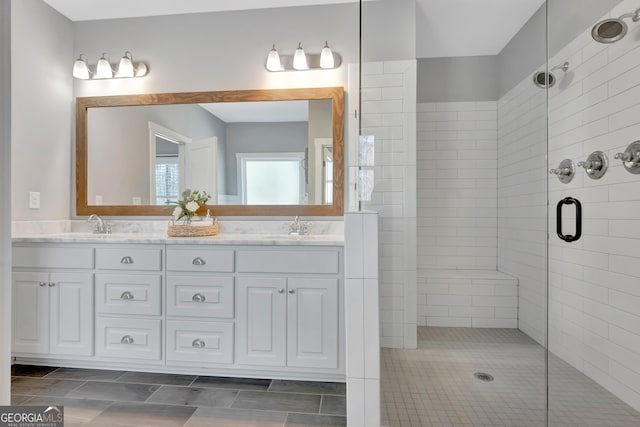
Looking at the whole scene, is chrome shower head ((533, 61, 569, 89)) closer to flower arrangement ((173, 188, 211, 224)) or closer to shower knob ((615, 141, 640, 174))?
shower knob ((615, 141, 640, 174))

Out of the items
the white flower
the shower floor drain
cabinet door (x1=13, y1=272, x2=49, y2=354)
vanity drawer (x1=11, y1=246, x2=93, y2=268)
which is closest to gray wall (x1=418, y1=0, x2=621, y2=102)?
the shower floor drain

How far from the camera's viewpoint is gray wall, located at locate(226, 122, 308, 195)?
232 centimetres

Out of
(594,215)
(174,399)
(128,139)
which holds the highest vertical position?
(128,139)

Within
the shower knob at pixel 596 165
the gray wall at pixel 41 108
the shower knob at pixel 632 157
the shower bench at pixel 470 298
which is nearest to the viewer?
the shower knob at pixel 632 157

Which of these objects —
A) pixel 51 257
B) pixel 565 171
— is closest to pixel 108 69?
pixel 51 257

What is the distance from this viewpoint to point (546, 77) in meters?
1.78

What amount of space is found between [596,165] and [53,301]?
10.1 feet

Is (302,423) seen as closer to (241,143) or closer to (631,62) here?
(241,143)

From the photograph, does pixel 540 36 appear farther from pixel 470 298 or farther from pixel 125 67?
pixel 125 67

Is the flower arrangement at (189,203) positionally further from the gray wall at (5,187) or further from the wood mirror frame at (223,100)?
the gray wall at (5,187)

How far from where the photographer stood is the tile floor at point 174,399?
5.11 ft

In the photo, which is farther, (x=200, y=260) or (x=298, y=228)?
(x=298, y=228)

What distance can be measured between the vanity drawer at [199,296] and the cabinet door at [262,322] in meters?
0.08

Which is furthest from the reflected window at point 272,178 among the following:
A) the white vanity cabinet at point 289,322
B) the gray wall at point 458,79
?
the gray wall at point 458,79
